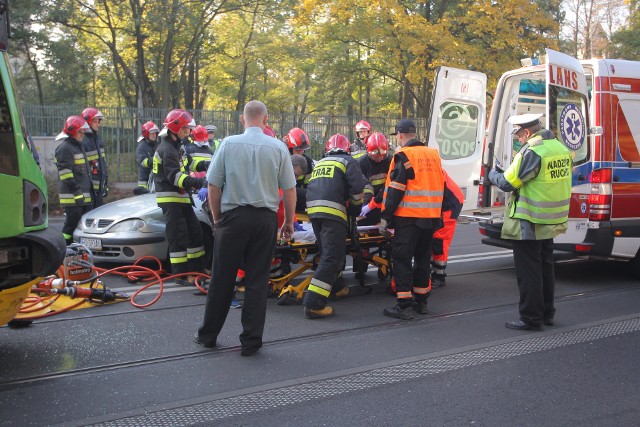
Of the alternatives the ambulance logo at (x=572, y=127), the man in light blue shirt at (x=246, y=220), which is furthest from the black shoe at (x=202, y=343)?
the ambulance logo at (x=572, y=127)

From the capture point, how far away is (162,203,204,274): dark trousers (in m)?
7.44

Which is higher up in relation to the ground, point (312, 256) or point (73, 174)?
point (73, 174)

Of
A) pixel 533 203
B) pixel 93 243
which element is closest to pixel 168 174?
pixel 93 243

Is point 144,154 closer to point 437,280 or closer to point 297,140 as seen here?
point 297,140

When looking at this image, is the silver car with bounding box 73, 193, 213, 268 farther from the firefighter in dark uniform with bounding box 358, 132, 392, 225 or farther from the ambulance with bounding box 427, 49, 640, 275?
the ambulance with bounding box 427, 49, 640, 275

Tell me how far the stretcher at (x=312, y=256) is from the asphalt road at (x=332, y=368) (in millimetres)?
220

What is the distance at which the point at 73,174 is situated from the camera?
8945 millimetres

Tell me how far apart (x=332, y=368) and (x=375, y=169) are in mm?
3691

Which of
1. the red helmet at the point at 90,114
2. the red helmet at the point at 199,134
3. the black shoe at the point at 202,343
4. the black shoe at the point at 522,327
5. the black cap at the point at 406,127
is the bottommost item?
the black shoe at the point at 522,327

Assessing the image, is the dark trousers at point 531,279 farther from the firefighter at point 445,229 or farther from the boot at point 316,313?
the boot at point 316,313

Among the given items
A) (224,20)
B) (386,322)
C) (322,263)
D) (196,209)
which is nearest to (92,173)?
(196,209)

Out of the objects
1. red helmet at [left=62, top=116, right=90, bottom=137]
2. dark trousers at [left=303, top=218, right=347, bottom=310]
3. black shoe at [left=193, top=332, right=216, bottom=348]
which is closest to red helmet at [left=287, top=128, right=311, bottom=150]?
dark trousers at [left=303, top=218, right=347, bottom=310]

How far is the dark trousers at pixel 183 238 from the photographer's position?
744 centimetres

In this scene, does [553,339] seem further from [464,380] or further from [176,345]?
[176,345]
